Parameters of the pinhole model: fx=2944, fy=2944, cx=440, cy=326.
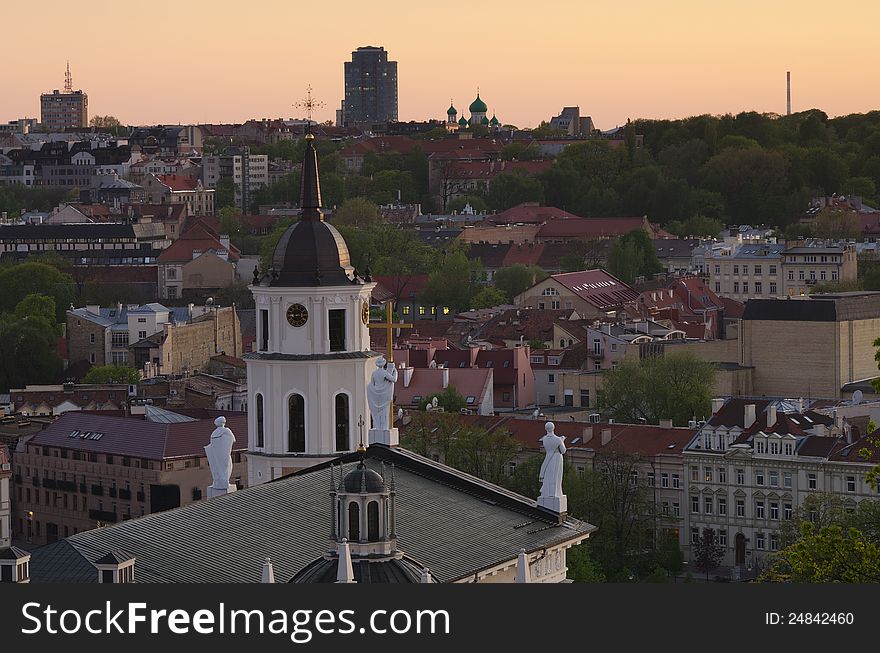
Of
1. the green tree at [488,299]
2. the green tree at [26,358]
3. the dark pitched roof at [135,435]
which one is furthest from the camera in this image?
the green tree at [488,299]

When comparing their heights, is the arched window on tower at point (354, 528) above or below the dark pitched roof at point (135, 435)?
above

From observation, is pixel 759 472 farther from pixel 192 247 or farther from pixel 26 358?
pixel 192 247

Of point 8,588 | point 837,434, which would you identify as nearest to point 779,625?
point 8,588

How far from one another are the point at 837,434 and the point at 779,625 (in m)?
42.8

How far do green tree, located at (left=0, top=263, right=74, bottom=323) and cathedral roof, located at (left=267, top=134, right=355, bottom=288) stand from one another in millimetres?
75346

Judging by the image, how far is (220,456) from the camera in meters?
36.3

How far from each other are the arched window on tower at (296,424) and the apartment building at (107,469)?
87.7 feet

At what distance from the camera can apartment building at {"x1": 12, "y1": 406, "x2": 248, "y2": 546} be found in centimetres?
6769

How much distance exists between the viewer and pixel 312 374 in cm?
3884

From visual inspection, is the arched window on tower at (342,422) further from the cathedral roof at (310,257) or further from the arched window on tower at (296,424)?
the cathedral roof at (310,257)

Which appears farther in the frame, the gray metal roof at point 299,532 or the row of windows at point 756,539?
the row of windows at point 756,539

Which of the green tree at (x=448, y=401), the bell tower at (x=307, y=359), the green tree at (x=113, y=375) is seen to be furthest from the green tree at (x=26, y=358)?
the bell tower at (x=307, y=359)

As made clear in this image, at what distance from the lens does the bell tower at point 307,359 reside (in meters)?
38.8

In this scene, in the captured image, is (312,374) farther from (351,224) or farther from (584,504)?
(351,224)
